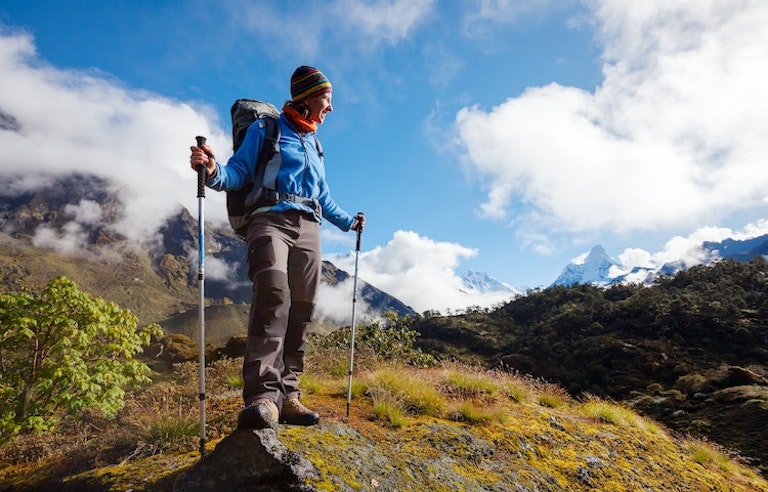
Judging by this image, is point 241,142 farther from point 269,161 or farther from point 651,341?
point 651,341

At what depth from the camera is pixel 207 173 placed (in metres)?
3.43

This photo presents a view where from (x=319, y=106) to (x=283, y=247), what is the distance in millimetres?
1582

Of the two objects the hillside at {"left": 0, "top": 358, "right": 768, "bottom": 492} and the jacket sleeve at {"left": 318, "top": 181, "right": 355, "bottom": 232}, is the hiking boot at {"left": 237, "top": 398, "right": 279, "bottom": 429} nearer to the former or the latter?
the hillside at {"left": 0, "top": 358, "right": 768, "bottom": 492}

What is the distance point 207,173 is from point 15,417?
6.15 metres

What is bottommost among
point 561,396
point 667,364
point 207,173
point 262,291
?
point 667,364

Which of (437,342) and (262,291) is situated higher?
(262,291)

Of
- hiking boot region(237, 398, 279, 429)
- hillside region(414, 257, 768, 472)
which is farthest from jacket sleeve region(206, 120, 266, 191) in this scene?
hillside region(414, 257, 768, 472)

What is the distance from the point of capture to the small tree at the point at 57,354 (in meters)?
6.81

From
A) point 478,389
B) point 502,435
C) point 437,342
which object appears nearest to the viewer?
point 502,435

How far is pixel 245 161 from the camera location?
3939mm

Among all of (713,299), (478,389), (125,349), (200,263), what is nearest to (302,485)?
(200,263)

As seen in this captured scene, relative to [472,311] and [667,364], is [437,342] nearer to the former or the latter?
[472,311]

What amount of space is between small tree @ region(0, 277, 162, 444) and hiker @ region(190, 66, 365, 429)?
14.9 feet

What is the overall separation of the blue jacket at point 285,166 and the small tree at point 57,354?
511 centimetres
